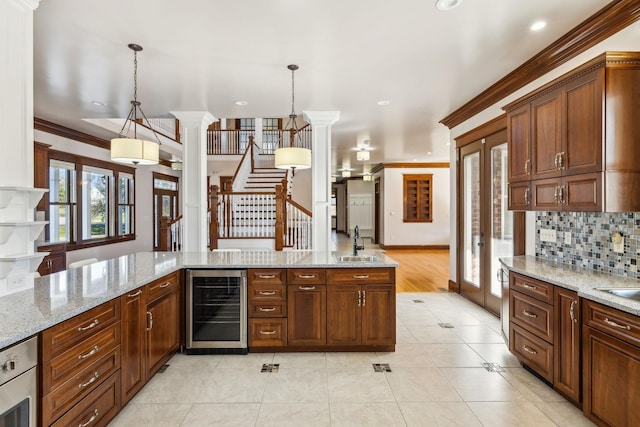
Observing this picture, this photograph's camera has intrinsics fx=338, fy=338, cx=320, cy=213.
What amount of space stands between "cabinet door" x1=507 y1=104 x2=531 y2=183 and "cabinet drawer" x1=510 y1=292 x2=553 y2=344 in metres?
1.06

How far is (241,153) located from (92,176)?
449 cm

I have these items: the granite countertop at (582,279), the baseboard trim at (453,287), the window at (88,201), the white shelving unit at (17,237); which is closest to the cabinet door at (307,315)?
the granite countertop at (582,279)

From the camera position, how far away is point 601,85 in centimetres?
221

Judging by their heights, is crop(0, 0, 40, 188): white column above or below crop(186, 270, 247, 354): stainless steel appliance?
above

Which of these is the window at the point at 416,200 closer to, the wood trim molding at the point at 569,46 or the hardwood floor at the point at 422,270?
the hardwood floor at the point at 422,270

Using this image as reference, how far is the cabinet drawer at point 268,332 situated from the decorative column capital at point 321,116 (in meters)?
2.92

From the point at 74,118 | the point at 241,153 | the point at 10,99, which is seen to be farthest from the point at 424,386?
the point at 241,153

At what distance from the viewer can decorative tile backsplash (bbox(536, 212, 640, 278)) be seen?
240 centimetres

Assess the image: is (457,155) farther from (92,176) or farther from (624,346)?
(92,176)

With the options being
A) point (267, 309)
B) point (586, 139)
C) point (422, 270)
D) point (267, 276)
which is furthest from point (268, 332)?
point (422, 270)

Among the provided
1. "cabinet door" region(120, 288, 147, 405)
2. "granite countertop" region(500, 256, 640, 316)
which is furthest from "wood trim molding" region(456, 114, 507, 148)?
"cabinet door" region(120, 288, 147, 405)

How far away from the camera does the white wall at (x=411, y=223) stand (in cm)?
1040

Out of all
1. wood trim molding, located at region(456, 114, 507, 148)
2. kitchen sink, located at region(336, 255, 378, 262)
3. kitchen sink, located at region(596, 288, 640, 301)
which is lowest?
kitchen sink, located at region(596, 288, 640, 301)

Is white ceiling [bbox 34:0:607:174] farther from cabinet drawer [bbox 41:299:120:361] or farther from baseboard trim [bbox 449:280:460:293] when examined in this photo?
baseboard trim [bbox 449:280:460:293]
